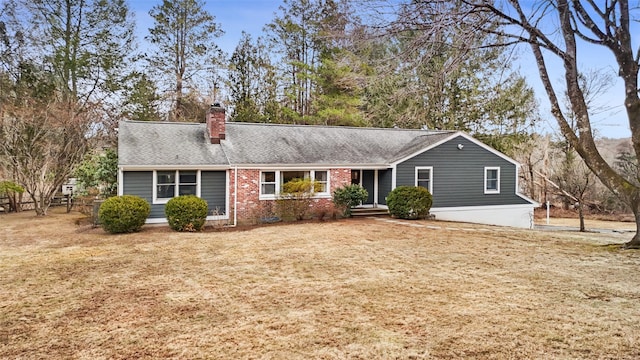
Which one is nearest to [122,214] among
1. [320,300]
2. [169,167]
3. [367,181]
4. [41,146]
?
[169,167]

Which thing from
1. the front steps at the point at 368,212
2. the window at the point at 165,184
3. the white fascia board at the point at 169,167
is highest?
the white fascia board at the point at 169,167

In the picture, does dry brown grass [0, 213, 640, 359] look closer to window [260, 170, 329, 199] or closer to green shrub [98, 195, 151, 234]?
green shrub [98, 195, 151, 234]

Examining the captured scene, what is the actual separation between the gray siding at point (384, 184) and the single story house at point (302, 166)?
1.8 inches

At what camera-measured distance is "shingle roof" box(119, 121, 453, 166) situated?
603 inches

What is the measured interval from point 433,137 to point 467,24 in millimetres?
11847

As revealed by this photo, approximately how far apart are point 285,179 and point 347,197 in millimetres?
2602

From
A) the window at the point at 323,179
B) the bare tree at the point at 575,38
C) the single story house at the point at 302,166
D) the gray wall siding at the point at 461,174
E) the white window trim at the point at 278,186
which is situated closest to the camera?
the bare tree at the point at 575,38

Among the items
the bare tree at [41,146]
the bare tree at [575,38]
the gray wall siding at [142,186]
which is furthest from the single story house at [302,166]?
the bare tree at [575,38]

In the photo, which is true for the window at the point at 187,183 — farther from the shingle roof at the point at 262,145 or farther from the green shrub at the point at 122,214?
the green shrub at the point at 122,214

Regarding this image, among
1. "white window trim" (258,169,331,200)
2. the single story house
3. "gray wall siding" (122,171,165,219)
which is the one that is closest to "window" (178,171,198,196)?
the single story house

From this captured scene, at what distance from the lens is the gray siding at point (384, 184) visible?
17845 millimetres

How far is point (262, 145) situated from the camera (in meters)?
17.4

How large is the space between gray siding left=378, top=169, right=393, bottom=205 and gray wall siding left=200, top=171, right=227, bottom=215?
691 centimetres

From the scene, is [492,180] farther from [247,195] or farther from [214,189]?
[214,189]
